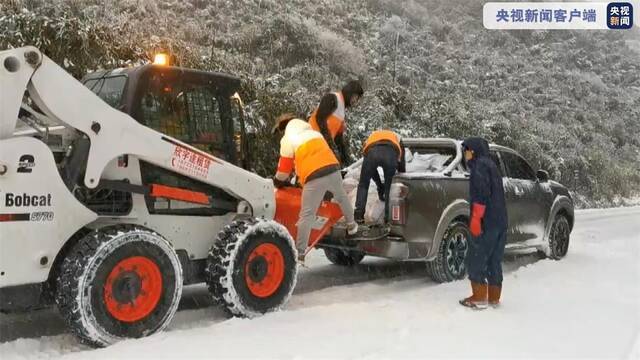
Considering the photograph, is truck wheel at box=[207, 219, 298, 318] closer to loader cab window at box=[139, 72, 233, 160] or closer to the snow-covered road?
the snow-covered road

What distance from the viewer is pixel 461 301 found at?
6117mm

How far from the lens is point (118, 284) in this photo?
15.4 feet

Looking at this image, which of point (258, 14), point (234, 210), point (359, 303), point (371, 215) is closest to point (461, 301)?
point (359, 303)

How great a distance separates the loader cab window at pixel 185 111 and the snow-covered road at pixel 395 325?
1.60 metres

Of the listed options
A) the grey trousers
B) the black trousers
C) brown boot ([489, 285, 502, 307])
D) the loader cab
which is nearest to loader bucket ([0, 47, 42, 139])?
the loader cab

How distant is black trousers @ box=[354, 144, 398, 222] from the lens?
22.8 feet

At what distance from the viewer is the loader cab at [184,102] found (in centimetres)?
529

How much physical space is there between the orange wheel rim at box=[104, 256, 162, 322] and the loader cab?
124cm

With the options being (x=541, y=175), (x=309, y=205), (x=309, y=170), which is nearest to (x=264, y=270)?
(x=309, y=205)

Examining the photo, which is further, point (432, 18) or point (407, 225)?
point (432, 18)

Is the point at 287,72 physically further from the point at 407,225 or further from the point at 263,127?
the point at 407,225

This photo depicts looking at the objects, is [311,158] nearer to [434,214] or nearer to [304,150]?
[304,150]

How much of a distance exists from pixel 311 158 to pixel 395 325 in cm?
191

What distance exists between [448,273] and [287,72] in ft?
37.4
